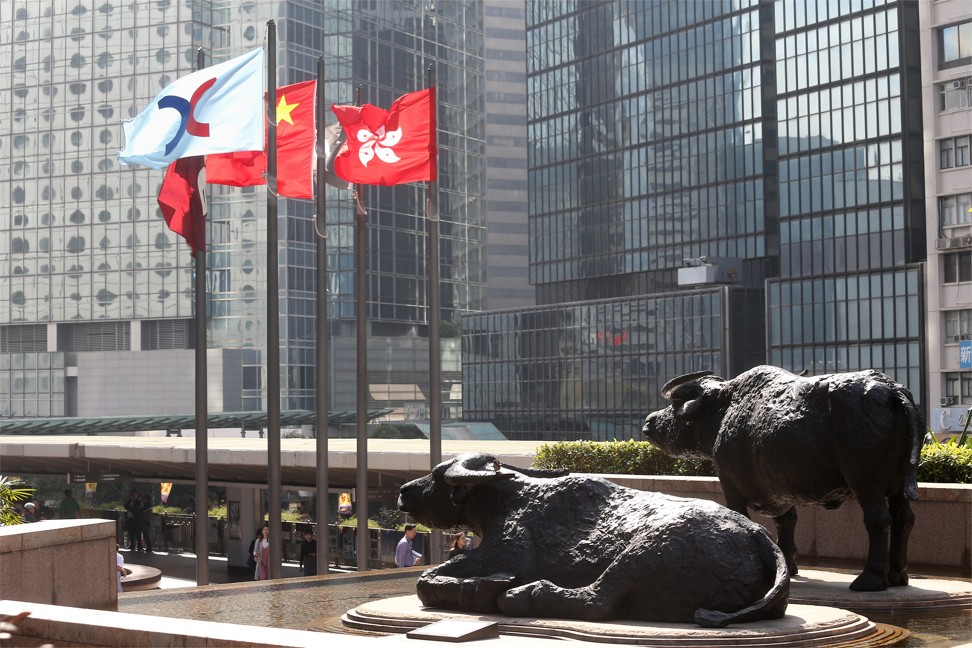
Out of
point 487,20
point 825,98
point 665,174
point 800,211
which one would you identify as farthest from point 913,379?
point 487,20

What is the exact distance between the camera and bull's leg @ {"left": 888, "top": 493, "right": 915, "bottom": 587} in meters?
10.5

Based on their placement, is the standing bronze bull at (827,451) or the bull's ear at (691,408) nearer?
the standing bronze bull at (827,451)

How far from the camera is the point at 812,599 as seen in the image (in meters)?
10.3

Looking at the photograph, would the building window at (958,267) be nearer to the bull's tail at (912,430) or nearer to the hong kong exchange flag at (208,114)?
the hong kong exchange flag at (208,114)

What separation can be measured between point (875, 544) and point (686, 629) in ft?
9.69

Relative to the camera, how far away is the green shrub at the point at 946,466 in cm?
1375

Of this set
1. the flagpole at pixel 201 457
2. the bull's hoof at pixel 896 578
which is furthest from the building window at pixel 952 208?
the bull's hoof at pixel 896 578

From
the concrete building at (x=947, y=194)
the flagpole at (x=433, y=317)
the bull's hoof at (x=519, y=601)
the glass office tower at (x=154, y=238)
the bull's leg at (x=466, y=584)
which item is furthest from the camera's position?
the glass office tower at (x=154, y=238)

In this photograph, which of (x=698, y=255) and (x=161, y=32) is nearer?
(x=698, y=255)

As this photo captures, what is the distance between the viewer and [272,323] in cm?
2091

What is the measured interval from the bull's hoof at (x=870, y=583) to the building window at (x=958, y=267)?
66.5 metres

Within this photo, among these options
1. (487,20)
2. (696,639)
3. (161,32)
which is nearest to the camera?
(696,639)

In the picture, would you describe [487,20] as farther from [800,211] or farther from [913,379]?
[913,379]

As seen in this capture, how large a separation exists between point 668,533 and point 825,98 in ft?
270
